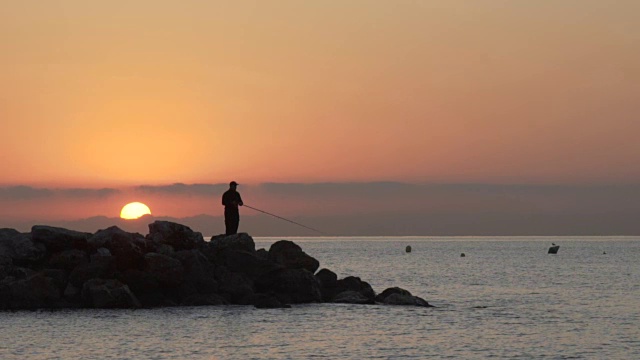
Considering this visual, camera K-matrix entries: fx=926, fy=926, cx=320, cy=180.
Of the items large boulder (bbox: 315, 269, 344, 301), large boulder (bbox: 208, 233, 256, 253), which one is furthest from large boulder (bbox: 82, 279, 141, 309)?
large boulder (bbox: 315, 269, 344, 301)

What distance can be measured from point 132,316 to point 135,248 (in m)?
4.20

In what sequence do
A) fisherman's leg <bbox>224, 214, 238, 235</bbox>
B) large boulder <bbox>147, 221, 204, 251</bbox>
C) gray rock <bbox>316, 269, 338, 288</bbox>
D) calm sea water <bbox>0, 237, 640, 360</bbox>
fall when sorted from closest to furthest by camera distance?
calm sea water <bbox>0, 237, 640, 360</bbox>
large boulder <bbox>147, 221, 204, 251</bbox>
fisherman's leg <bbox>224, 214, 238, 235</bbox>
gray rock <bbox>316, 269, 338, 288</bbox>

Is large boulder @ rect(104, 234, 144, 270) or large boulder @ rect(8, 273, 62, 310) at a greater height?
large boulder @ rect(104, 234, 144, 270)

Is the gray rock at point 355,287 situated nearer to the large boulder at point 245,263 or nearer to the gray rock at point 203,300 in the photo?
the large boulder at point 245,263

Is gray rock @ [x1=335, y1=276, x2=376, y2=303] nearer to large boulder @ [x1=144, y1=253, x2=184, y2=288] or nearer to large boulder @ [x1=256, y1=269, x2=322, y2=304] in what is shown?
large boulder @ [x1=256, y1=269, x2=322, y2=304]

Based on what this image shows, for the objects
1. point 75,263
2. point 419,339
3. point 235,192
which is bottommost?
point 419,339

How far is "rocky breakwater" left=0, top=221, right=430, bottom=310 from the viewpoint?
37156 mm

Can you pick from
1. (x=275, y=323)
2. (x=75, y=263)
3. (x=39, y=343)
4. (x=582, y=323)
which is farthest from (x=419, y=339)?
(x=75, y=263)

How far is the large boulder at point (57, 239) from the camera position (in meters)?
39.7

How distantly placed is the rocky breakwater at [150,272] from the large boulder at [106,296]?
0.13 ft

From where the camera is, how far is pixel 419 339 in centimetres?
3147

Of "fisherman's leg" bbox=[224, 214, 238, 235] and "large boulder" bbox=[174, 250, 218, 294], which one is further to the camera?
"fisherman's leg" bbox=[224, 214, 238, 235]

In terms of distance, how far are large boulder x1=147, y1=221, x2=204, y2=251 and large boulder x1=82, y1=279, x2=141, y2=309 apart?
3.84 metres

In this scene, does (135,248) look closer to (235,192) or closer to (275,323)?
(235,192)
